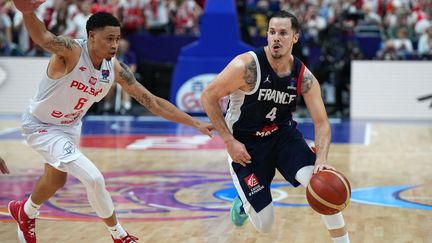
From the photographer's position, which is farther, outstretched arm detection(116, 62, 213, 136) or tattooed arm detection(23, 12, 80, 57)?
outstretched arm detection(116, 62, 213, 136)

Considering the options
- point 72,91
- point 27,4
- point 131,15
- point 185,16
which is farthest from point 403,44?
point 27,4

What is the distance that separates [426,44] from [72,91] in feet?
43.4

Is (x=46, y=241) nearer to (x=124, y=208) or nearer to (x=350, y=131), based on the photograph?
(x=124, y=208)

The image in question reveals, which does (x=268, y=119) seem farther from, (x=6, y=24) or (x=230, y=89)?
(x=6, y=24)

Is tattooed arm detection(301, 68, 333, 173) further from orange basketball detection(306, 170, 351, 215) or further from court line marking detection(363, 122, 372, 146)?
court line marking detection(363, 122, 372, 146)

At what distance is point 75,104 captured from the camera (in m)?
6.61

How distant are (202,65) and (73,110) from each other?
446 inches

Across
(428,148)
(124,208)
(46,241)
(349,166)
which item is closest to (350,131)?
(428,148)

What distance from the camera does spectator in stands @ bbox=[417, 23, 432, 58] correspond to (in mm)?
18219

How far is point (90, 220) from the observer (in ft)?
26.6

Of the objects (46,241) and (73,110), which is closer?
(73,110)

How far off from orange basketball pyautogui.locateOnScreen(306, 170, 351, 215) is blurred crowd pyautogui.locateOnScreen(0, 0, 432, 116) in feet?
40.3

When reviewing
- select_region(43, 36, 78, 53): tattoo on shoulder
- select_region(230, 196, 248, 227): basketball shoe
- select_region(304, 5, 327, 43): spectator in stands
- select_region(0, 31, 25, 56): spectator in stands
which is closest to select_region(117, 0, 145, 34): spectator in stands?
select_region(0, 31, 25, 56): spectator in stands

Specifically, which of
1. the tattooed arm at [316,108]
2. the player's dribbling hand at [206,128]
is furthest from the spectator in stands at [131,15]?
the tattooed arm at [316,108]
